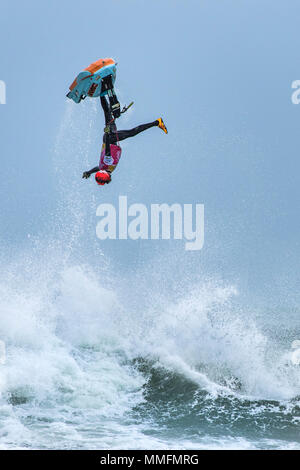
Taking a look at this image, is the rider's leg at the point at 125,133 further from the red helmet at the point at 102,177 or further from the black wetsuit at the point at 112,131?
the red helmet at the point at 102,177

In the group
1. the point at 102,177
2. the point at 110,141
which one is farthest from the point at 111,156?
the point at 102,177

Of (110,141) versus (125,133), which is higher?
(125,133)

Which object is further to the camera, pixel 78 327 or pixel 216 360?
pixel 78 327

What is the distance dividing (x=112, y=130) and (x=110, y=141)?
277 mm

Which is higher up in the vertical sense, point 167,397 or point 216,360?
point 216,360

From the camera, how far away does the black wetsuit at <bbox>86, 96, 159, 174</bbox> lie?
33.7 ft

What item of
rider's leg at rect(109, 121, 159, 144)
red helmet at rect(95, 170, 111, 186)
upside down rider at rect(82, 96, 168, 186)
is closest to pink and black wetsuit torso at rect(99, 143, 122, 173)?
upside down rider at rect(82, 96, 168, 186)

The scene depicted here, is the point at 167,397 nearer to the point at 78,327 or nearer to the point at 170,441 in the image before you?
the point at 170,441

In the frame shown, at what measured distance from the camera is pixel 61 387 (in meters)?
14.2

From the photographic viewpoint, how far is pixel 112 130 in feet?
34.3

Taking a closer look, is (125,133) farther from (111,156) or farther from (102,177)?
(102,177)
